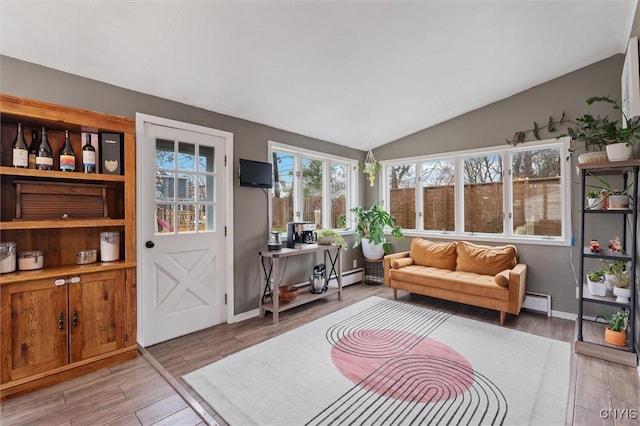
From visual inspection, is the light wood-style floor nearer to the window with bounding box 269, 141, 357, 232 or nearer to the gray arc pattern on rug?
the gray arc pattern on rug

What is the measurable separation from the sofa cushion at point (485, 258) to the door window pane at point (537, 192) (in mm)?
437

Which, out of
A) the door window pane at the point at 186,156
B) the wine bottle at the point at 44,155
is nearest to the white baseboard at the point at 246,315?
the door window pane at the point at 186,156

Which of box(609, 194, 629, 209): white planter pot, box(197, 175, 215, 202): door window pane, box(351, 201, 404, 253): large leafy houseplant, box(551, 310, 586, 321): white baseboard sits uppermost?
box(197, 175, 215, 202): door window pane

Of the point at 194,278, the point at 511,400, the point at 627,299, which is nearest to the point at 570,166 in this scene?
the point at 627,299

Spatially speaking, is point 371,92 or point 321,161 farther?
point 321,161

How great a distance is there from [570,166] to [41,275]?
5159mm

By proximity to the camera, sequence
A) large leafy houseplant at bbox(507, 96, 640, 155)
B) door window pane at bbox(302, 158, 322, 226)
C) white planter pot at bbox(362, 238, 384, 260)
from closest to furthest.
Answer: large leafy houseplant at bbox(507, 96, 640, 155) < door window pane at bbox(302, 158, 322, 226) < white planter pot at bbox(362, 238, 384, 260)

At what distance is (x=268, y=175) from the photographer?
11.7 ft

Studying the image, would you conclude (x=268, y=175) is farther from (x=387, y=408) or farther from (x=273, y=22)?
(x=387, y=408)

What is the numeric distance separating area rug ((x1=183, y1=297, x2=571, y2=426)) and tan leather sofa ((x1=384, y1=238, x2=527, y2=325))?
36 cm

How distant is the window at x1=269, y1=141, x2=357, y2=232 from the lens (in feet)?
13.0

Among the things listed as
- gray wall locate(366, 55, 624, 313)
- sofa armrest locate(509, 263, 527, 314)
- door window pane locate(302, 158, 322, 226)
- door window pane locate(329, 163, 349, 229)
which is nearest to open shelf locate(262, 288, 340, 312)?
door window pane locate(302, 158, 322, 226)

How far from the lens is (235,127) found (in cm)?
336

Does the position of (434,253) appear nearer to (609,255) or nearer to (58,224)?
(609,255)
